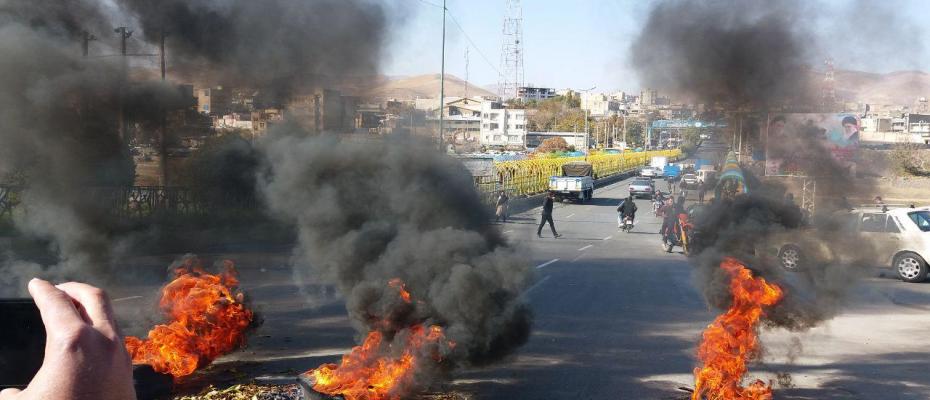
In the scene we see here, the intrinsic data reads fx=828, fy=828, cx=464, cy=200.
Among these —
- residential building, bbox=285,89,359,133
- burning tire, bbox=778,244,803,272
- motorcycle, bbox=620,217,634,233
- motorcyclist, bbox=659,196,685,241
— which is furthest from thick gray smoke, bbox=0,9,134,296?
motorcycle, bbox=620,217,634,233

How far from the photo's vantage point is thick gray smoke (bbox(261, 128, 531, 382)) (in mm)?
7863

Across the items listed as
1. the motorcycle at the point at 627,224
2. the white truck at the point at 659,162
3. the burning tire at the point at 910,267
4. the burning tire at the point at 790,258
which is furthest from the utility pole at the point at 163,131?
the white truck at the point at 659,162

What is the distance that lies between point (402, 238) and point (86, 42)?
618 centimetres

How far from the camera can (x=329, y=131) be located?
1016 centimetres

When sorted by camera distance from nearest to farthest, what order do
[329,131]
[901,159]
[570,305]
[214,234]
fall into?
1. [329,131]
2. [570,305]
3. [214,234]
4. [901,159]

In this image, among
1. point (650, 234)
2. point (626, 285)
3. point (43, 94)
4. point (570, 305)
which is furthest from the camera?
point (650, 234)

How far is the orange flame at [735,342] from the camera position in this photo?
24.5 feet

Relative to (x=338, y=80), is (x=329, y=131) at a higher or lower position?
lower

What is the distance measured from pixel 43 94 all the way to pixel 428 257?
254 inches

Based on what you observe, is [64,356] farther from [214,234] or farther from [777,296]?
[214,234]

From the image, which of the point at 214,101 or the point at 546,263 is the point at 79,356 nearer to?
the point at 214,101

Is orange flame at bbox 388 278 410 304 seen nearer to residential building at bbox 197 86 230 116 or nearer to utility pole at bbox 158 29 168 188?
residential building at bbox 197 86 230 116

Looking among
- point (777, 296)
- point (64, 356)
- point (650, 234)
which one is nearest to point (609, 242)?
point (650, 234)

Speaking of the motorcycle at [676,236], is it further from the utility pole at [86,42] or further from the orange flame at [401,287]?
the utility pole at [86,42]
